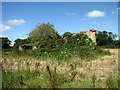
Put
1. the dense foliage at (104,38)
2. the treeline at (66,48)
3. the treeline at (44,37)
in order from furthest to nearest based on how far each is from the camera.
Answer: the dense foliage at (104,38) < the treeline at (44,37) < the treeline at (66,48)

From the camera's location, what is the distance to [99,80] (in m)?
3.92

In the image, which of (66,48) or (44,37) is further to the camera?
(44,37)

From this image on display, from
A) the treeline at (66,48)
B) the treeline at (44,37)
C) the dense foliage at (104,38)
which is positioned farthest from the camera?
the dense foliage at (104,38)

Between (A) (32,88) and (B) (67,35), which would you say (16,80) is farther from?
(B) (67,35)

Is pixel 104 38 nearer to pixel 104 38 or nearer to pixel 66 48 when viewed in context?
pixel 104 38

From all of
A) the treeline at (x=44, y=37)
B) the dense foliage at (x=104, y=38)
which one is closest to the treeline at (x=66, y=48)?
the treeline at (x=44, y=37)

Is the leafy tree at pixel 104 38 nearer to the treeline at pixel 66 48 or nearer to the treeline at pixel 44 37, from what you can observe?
the treeline at pixel 44 37

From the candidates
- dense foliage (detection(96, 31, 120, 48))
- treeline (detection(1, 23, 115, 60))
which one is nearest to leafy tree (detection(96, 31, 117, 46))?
dense foliage (detection(96, 31, 120, 48))

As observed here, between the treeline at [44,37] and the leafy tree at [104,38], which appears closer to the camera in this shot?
the treeline at [44,37]

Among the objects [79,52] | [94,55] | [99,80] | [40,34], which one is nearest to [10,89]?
[99,80]

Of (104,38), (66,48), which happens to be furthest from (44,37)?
(104,38)

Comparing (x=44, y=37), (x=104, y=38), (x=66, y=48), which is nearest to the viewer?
(x=66, y=48)

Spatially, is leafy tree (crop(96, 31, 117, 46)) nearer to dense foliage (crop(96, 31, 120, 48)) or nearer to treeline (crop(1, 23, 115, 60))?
dense foliage (crop(96, 31, 120, 48))

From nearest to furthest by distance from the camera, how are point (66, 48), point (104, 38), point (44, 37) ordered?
point (66, 48)
point (44, 37)
point (104, 38)
